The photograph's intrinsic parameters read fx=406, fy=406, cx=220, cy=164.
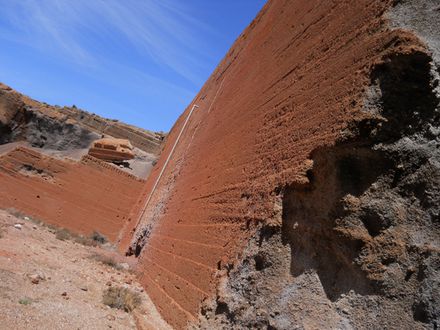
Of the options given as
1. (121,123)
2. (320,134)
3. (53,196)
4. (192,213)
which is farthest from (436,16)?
(121,123)

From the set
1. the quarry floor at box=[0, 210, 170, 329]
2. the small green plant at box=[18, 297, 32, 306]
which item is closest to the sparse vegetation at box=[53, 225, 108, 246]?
the quarry floor at box=[0, 210, 170, 329]

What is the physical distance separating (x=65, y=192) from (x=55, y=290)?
32.3 ft

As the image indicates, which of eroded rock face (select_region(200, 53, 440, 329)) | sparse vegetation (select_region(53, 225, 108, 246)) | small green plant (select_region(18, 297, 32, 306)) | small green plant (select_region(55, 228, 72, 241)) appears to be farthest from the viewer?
sparse vegetation (select_region(53, 225, 108, 246))

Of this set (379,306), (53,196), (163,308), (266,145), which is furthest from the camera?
(53,196)

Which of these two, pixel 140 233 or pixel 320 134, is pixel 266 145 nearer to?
pixel 320 134

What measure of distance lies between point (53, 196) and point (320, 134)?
12.7 metres

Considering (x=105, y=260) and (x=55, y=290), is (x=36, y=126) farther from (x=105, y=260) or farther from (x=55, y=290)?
(x=55, y=290)

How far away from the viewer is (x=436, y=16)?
3.26 meters

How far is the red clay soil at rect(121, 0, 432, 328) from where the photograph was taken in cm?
371

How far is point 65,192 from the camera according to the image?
48.3ft

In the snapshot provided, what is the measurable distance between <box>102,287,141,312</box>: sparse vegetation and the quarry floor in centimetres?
9

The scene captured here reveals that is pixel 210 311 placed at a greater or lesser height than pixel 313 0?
lesser

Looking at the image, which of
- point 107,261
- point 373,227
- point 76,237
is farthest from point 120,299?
point 76,237

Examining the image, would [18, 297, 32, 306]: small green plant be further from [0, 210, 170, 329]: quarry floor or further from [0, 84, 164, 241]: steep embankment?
[0, 84, 164, 241]: steep embankment
